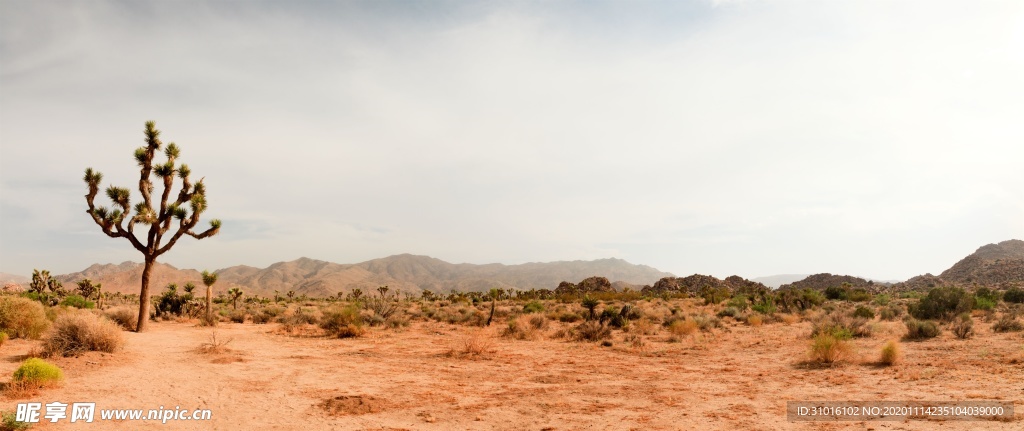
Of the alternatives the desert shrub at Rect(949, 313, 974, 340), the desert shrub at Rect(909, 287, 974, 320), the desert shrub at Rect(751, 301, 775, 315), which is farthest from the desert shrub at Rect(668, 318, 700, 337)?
the desert shrub at Rect(909, 287, 974, 320)

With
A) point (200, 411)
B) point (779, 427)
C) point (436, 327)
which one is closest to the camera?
point (779, 427)

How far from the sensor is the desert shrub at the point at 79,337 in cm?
1208

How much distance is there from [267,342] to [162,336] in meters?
4.20

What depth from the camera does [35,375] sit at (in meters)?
8.91

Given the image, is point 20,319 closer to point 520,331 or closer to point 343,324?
point 343,324

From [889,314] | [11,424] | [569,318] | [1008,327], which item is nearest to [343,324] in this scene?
[569,318]

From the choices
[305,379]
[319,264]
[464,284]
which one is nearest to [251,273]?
[319,264]

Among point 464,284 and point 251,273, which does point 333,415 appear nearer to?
point 464,284

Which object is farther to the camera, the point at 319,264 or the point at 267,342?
the point at 319,264

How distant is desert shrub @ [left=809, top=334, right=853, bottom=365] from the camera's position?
13.1 metres

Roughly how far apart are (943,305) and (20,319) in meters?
36.2

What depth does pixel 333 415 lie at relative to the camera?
8.62 m

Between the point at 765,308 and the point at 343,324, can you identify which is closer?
the point at 343,324

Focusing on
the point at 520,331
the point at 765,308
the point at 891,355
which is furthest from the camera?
the point at 765,308
